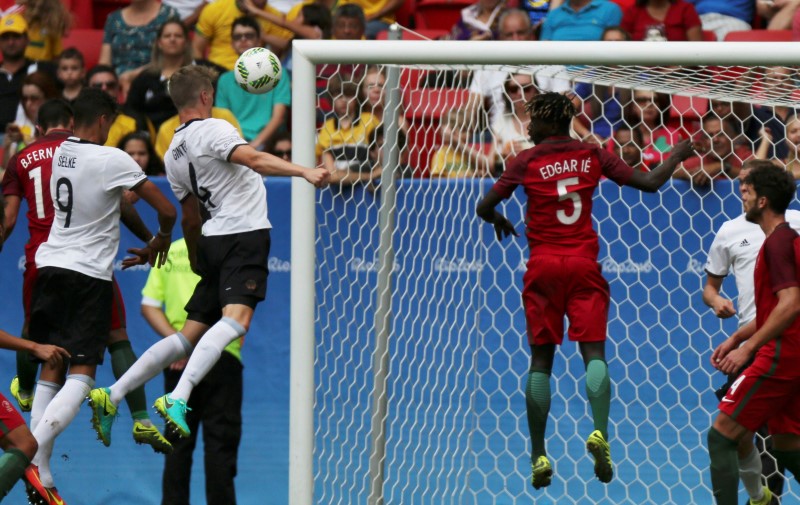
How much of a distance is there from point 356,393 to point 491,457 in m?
1.09

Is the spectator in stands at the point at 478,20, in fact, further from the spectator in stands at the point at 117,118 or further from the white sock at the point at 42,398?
the white sock at the point at 42,398

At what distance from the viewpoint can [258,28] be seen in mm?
10289

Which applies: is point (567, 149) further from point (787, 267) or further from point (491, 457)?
point (491, 457)

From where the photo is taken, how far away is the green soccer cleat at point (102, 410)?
6.51m

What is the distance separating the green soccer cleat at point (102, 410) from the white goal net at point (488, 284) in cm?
109

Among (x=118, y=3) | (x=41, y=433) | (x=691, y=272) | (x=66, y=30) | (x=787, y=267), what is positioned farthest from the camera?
(x=118, y=3)

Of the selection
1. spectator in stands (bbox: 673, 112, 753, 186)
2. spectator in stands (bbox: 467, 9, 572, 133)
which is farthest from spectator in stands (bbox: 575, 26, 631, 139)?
spectator in stands (bbox: 673, 112, 753, 186)

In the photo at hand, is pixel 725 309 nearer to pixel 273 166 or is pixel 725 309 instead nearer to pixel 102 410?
pixel 273 166

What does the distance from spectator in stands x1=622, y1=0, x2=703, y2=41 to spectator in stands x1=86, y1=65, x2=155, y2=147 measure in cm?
356

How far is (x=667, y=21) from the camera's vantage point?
10.1 m

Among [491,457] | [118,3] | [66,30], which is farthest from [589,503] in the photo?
[118,3]

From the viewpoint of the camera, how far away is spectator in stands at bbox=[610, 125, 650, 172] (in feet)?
27.4

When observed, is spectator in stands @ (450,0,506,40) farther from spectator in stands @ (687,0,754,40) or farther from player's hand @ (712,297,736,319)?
player's hand @ (712,297,736,319)

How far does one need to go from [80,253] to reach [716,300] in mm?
3218
